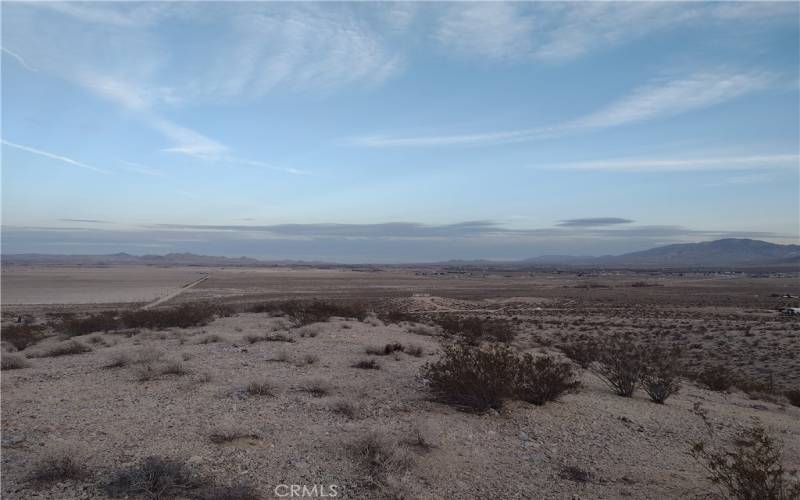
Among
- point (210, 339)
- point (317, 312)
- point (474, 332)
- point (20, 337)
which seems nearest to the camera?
point (210, 339)

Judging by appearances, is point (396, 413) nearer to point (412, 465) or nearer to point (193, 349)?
point (412, 465)

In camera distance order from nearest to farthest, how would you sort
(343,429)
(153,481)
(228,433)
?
1. (153,481)
2. (228,433)
3. (343,429)

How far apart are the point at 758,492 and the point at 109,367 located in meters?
12.7

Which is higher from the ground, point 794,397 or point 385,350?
point 385,350

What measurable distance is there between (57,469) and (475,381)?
594cm

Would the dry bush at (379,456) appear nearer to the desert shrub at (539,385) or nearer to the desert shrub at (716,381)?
the desert shrub at (539,385)

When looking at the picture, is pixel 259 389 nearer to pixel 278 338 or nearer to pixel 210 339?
pixel 278 338

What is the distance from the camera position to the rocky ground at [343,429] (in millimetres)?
5965

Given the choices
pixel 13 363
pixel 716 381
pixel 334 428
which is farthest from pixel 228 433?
pixel 716 381

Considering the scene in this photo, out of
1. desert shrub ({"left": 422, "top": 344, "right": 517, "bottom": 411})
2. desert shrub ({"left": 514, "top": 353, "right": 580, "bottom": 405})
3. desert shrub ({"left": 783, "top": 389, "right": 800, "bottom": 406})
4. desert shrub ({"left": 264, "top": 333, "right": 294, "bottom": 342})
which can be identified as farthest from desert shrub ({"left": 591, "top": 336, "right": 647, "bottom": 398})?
desert shrub ({"left": 264, "top": 333, "right": 294, "bottom": 342})

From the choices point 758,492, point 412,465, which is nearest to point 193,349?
point 412,465

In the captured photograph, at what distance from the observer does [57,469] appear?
583 centimetres

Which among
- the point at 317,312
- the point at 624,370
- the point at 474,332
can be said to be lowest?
the point at 474,332

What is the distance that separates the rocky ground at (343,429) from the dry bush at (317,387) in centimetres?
4
